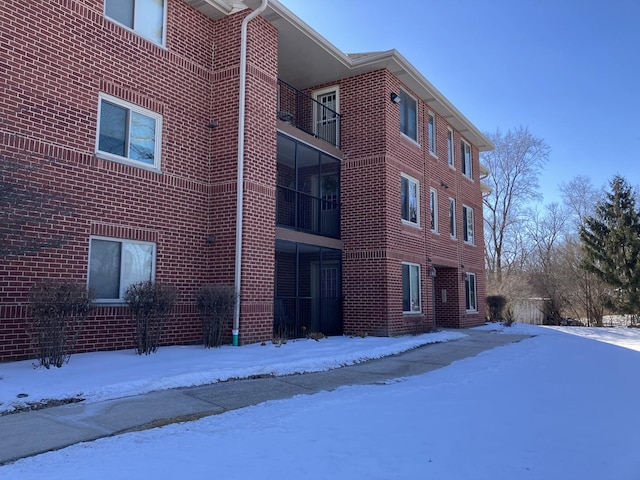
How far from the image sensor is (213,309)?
9.70 metres

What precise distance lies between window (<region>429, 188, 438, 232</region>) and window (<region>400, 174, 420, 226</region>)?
3.93 ft

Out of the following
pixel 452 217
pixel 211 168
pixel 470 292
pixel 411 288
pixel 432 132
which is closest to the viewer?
pixel 211 168

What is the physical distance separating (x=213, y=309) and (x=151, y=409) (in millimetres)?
4312

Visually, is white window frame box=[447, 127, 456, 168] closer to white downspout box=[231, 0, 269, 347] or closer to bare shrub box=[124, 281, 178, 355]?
white downspout box=[231, 0, 269, 347]

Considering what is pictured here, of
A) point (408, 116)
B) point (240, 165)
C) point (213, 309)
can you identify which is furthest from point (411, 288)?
point (213, 309)

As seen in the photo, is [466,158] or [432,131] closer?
[432,131]

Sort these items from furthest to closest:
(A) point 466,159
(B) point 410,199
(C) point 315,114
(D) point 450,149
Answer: (A) point 466,159
(D) point 450,149
(B) point 410,199
(C) point 315,114

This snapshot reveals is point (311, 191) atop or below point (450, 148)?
below

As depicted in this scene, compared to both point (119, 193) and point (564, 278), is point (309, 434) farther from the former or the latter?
point (564, 278)

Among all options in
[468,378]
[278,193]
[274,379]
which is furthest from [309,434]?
[278,193]

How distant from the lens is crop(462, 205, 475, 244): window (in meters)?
20.7

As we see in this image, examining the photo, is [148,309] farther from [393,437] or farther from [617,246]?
[617,246]

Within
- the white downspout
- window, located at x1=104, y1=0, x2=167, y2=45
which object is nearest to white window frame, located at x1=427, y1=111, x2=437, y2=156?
the white downspout

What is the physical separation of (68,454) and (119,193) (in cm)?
613
